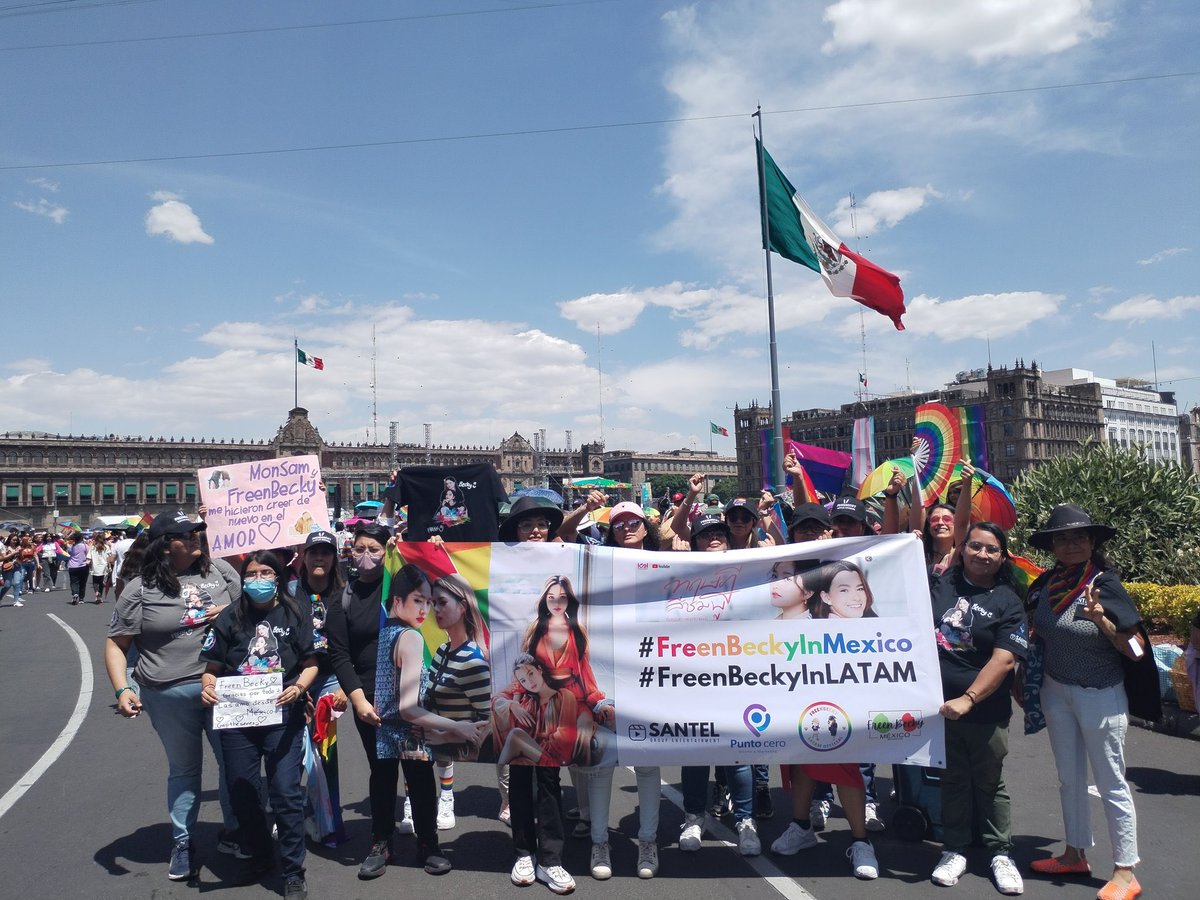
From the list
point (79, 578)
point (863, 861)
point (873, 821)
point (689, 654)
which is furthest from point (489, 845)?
point (79, 578)

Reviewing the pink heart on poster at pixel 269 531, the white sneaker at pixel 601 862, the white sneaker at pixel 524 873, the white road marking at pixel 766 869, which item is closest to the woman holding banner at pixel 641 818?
the white sneaker at pixel 601 862

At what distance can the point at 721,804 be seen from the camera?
5.81 metres

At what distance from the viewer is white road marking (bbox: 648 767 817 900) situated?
14.9 ft

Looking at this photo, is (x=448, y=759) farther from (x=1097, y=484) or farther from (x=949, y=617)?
(x=1097, y=484)

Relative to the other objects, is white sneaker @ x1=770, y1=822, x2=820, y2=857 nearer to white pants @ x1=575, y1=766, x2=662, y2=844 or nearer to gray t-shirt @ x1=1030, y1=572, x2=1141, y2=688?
white pants @ x1=575, y1=766, x2=662, y2=844

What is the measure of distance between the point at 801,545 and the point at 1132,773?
368cm

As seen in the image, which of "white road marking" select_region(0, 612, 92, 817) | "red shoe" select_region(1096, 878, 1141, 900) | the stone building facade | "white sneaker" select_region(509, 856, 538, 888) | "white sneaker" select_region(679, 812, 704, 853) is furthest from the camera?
the stone building facade

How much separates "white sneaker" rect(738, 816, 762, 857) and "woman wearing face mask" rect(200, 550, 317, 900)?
8.05ft

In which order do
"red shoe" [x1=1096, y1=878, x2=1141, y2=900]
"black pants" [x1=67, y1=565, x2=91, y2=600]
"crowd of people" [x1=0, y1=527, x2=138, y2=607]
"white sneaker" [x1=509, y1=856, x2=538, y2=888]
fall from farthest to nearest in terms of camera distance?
"black pants" [x1=67, y1=565, x2=91, y2=600]
"crowd of people" [x1=0, y1=527, x2=138, y2=607]
"white sneaker" [x1=509, y1=856, x2=538, y2=888]
"red shoe" [x1=1096, y1=878, x2=1141, y2=900]

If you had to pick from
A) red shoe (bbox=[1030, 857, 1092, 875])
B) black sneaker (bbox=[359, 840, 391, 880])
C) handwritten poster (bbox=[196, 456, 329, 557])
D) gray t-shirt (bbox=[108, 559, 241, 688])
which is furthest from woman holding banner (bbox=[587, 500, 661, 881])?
handwritten poster (bbox=[196, 456, 329, 557])

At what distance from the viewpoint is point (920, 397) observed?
409 feet

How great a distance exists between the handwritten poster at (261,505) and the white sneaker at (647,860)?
4432 mm

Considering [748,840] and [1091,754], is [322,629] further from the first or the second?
[1091,754]

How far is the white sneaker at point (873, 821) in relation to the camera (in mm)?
5500
